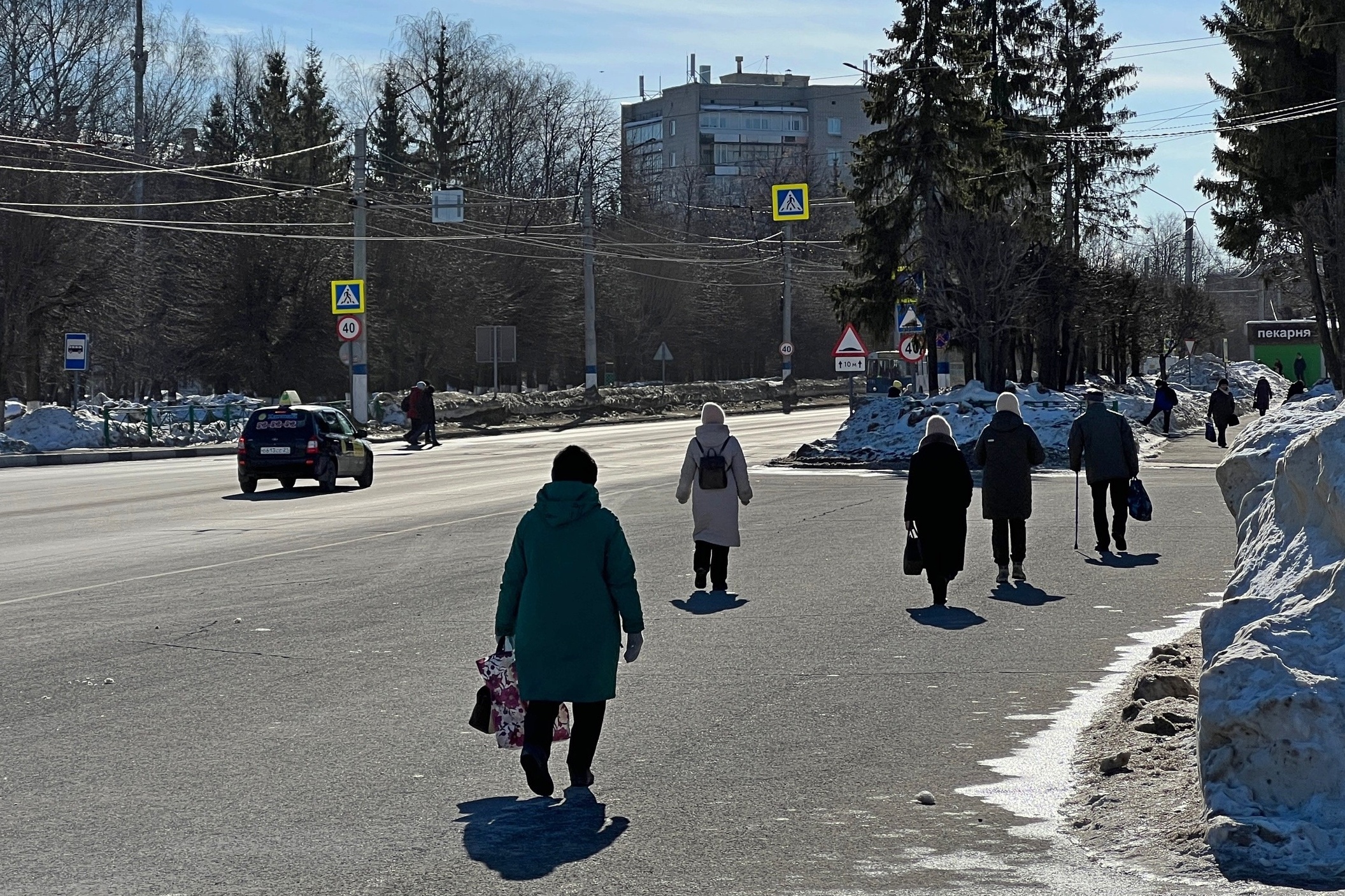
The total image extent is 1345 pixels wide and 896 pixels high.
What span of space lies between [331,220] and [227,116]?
64.9ft

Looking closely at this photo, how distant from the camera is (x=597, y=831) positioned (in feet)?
21.0

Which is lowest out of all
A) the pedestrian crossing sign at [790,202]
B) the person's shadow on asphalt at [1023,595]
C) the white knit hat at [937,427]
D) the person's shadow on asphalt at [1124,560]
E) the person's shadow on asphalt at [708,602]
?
the person's shadow on asphalt at [1124,560]

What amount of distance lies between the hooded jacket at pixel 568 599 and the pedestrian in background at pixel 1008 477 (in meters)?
8.11

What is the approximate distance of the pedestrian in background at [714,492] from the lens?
14.2 metres

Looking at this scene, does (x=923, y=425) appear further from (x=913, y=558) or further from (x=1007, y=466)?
(x=913, y=558)

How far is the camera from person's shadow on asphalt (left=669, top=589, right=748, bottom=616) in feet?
42.4

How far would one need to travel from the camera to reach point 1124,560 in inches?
639

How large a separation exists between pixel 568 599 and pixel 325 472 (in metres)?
21.0

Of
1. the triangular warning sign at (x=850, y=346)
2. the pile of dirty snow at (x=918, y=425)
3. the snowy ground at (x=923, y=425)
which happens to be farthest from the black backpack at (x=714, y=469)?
the triangular warning sign at (x=850, y=346)

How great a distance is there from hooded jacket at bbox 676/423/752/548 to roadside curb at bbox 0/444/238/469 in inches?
919

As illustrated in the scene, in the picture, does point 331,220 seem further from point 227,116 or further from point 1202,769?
point 1202,769

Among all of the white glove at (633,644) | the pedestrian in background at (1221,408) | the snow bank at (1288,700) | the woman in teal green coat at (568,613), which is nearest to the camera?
the snow bank at (1288,700)

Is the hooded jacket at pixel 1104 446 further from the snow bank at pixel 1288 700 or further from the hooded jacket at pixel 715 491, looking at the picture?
the snow bank at pixel 1288 700

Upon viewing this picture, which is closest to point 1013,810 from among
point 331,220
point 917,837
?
point 917,837
